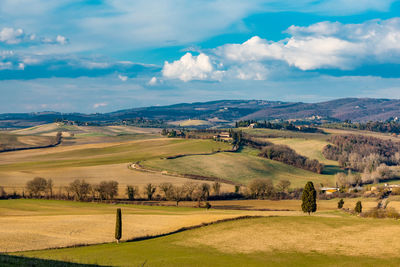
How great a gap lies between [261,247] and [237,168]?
93734 millimetres

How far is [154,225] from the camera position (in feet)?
190

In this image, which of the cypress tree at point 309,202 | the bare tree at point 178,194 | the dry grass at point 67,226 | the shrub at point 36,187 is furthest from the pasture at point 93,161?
the cypress tree at point 309,202

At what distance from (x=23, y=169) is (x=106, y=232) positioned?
7927 centimetres

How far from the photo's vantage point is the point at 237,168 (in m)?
138

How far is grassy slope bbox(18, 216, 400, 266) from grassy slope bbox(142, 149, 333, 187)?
230 ft

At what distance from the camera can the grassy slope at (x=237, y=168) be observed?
12900 centimetres

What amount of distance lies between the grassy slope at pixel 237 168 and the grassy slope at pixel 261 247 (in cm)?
7023

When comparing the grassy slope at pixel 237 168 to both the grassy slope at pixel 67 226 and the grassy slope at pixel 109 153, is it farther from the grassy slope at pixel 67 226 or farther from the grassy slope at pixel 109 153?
the grassy slope at pixel 67 226

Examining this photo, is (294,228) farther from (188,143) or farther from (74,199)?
(188,143)

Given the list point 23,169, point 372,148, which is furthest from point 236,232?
point 372,148

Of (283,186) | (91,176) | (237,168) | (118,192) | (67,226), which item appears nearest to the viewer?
(67,226)

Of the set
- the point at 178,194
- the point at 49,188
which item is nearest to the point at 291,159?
the point at 178,194

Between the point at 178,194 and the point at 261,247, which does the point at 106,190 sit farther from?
the point at 261,247

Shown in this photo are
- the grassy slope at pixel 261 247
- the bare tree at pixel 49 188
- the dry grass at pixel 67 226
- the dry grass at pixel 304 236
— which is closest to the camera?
the grassy slope at pixel 261 247
